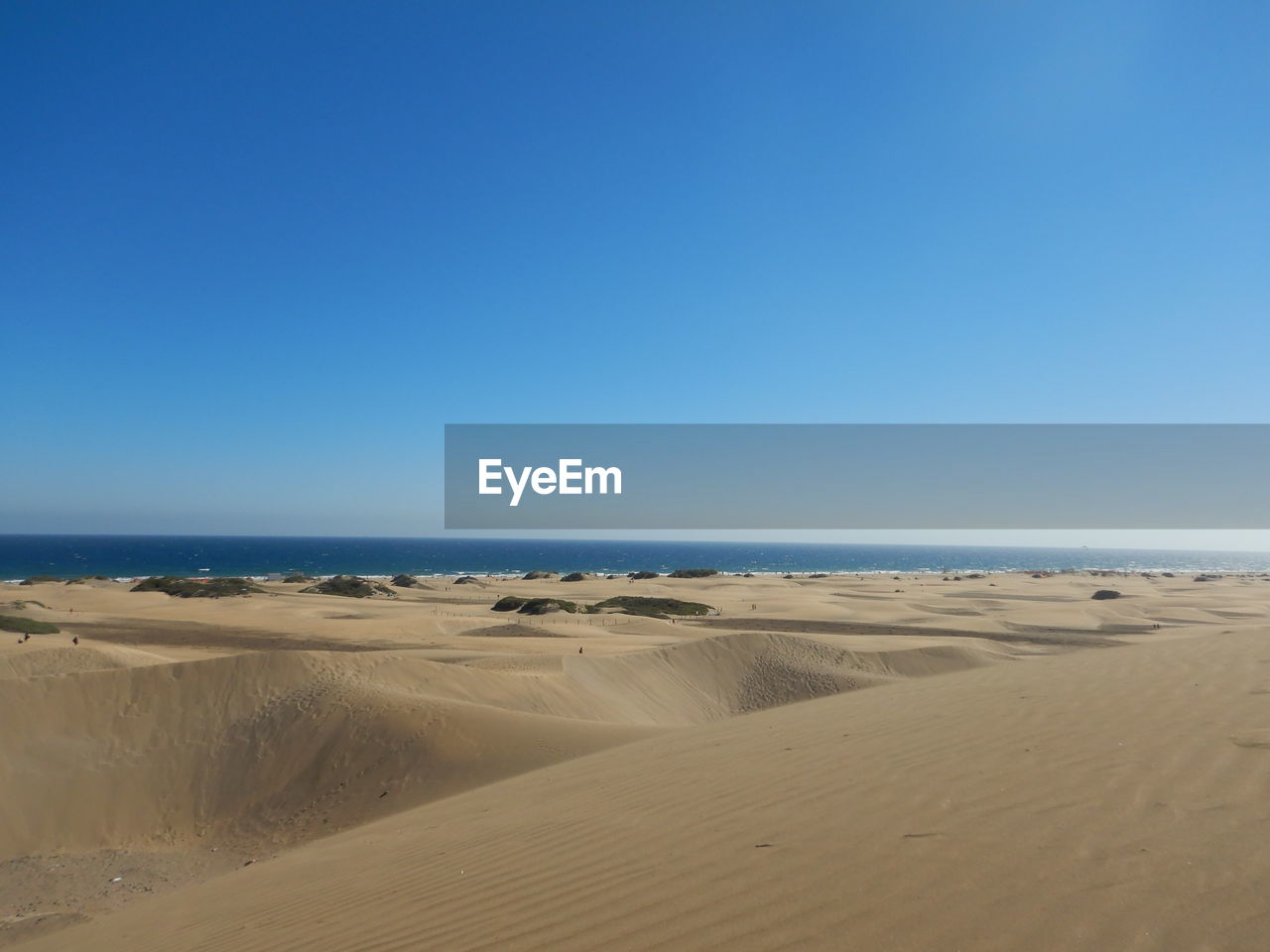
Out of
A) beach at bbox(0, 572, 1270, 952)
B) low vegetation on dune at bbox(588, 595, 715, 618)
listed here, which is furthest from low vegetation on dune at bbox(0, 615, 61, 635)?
low vegetation on dune at bbox(588, 595, 715, 618)

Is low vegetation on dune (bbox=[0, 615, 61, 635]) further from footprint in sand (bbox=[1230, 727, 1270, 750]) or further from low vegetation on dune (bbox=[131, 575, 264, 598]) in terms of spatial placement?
footprint in sand (bbox=[1230, 727, 1270, 750])

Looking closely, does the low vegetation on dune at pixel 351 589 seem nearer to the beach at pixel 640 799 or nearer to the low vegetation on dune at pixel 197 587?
the low vegetation on dune at pixel 197 587

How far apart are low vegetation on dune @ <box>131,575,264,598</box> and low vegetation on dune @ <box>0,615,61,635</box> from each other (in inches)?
643

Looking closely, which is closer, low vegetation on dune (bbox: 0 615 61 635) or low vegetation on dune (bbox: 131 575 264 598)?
low vegetation on dune (bbox: 0 615 61 635)

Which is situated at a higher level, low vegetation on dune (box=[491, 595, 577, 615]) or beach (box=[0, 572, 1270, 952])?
beach (box=[0, 572, 1270, 952])

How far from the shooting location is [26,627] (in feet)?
75.3

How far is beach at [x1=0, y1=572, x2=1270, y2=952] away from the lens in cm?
375

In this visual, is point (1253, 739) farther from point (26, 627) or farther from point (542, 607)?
point (26, 627)

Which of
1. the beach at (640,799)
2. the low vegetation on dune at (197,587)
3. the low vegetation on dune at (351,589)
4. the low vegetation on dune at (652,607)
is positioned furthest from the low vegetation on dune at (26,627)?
the low vegetation on dune at (652,607)

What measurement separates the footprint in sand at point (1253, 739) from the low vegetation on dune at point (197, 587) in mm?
43027

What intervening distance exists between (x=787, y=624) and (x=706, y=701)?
590 inches

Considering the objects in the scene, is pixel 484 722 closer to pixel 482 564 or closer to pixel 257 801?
pixel 257 801

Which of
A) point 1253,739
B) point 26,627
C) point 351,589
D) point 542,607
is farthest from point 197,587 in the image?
point 1253,739

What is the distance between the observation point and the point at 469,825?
23.9ft
